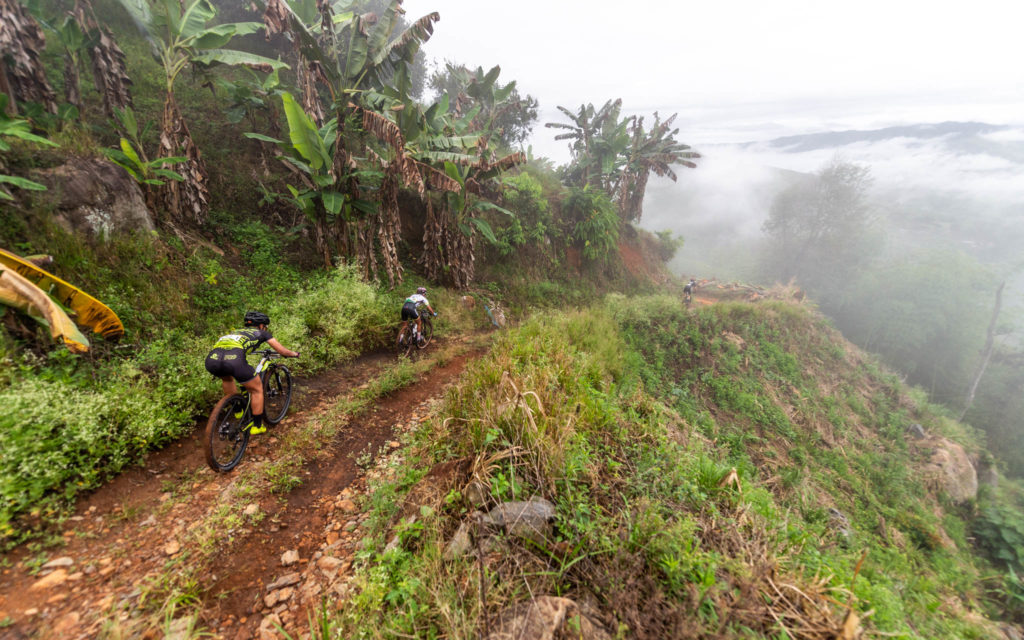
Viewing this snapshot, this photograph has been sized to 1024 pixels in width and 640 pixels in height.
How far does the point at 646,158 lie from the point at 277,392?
21093 millimetres

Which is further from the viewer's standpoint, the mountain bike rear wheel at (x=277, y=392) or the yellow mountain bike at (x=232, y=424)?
the mountain bike rear wheel at (x=277, y=392)

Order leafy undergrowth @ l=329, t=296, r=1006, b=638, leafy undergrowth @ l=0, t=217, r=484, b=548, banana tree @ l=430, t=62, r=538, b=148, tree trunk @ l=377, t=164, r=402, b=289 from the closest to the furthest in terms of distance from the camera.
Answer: leafy undergrowth @ l=329, t=296, r=1006, b=638 < leafy undergrowth @ l=0, t=217, r=484, b=548 < tree trunk @ l=377, t=164, r=402, b=289 < banana tree @ l=430, t=62, r=538, b=148

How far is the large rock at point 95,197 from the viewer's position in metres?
5.41

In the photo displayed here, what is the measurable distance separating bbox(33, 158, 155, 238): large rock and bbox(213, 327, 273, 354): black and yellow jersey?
4.03 m

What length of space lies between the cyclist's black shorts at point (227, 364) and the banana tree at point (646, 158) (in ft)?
66.9

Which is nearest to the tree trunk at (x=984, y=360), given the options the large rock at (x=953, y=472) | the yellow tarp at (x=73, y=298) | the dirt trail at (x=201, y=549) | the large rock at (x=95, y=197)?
the large rock at (x=953, y=472)

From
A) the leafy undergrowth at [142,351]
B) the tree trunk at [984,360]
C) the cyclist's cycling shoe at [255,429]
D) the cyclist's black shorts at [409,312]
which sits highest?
the leafy undergrowth at [142,351]

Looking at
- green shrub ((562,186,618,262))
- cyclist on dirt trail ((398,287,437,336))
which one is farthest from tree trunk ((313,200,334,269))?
green shrub ((562,186,618,262))

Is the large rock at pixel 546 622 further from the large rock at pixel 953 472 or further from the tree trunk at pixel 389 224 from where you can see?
the large rock at pixel 953 472

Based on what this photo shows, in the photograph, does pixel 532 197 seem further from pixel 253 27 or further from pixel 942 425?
pixel 942 425

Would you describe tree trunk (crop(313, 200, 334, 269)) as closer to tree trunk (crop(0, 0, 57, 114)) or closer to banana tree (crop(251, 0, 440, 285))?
banana tree (crop(251, 0, 440, 285))

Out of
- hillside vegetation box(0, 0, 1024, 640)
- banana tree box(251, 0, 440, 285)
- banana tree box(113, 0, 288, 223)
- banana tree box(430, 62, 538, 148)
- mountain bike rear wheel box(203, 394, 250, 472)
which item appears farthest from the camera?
banana tree box(430, 62, 538, 148)

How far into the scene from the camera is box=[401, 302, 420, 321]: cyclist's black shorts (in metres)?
7.38

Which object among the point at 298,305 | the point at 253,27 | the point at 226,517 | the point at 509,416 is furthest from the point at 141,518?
the point at 253,27
